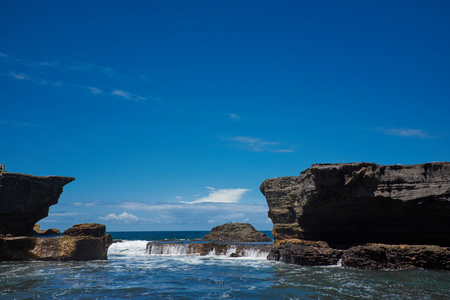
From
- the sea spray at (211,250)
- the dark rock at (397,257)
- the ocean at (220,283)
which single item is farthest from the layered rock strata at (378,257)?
the sea spray at (211,250)

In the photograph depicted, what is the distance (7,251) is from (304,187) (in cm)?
1903

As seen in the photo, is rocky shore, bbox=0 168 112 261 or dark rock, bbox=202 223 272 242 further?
dark rock, bbox=202 223 272 242

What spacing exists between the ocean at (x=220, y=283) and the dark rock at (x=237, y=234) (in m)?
27.1

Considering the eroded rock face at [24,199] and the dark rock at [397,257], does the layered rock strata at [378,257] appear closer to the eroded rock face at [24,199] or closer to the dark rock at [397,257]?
the dark rock at [397,257]

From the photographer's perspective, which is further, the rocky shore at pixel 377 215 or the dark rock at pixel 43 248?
the dark rock at pixel 43 248

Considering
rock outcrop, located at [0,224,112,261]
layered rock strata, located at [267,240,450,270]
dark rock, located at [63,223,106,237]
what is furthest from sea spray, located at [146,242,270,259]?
rock outcrop, located at [0,224,112,261]

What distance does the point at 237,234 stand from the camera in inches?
1859

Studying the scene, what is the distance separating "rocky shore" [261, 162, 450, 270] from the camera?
17734 mm

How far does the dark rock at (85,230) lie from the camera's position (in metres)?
23.8

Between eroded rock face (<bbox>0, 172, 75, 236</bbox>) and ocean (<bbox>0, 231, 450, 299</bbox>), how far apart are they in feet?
15.7

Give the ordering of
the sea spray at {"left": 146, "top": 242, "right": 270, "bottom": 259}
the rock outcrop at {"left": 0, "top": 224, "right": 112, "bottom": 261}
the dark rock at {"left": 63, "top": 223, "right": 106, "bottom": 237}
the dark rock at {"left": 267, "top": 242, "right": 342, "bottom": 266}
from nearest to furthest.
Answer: the dark rock at {"left": 267, "top": 242, "right": 342, "bottom": 266} → the rock outcrop at {"left": 0, "top": 224, "right": 112, "bottom": 261} → the dark rock at {"left": 63, "top": 223, "right": 106, "bottom": 237} → the sea spray at {"left": 146, "top": 242, "right": 270, "bottom": 259}

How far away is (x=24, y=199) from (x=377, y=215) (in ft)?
74.3

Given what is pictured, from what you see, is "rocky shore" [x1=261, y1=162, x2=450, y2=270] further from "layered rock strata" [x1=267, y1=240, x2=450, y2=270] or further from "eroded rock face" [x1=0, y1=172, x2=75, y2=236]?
"eroded rock face" [x1=0, y1=172, x2=75, y2=236]

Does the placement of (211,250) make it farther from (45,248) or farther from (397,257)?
(397,257)
